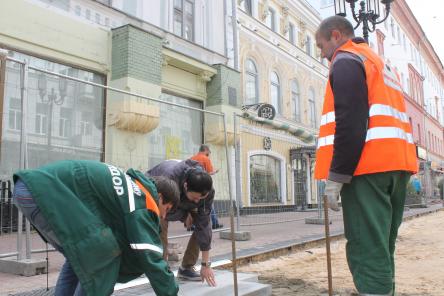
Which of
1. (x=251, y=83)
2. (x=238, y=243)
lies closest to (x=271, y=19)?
(x=251, y=83)

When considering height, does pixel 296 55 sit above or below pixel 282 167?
above

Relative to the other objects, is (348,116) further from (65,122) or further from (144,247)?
(65,122)

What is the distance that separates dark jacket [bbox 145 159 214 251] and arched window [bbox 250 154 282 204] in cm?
490

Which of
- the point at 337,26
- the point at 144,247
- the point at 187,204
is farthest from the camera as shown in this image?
the point at 187,204

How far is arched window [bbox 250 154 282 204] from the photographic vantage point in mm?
9555

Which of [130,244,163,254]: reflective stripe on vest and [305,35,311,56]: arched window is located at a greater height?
[305,35,311,56]: arched window

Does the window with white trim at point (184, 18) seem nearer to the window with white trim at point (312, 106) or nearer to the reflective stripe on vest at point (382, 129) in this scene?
the window with white trim at point (312, 106)

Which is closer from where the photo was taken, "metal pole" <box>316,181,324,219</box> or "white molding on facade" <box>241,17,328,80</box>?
"metal pole" <box>316,181,324,219</box>

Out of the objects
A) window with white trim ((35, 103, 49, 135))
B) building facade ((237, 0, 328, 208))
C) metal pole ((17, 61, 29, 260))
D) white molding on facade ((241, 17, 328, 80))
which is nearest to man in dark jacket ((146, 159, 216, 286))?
metal pole ((17, 61, 29, 260))

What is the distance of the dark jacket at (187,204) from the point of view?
12.0 ft

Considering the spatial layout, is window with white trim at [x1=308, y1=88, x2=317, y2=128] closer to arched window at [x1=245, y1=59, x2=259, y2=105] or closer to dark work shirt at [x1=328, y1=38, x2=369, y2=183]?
arched window at [x1=245, y1=59, x2=259, y2=105]

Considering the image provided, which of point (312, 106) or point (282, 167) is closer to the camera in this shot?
point (282, 167)

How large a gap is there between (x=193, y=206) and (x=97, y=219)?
5.38 feet

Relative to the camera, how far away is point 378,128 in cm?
264
